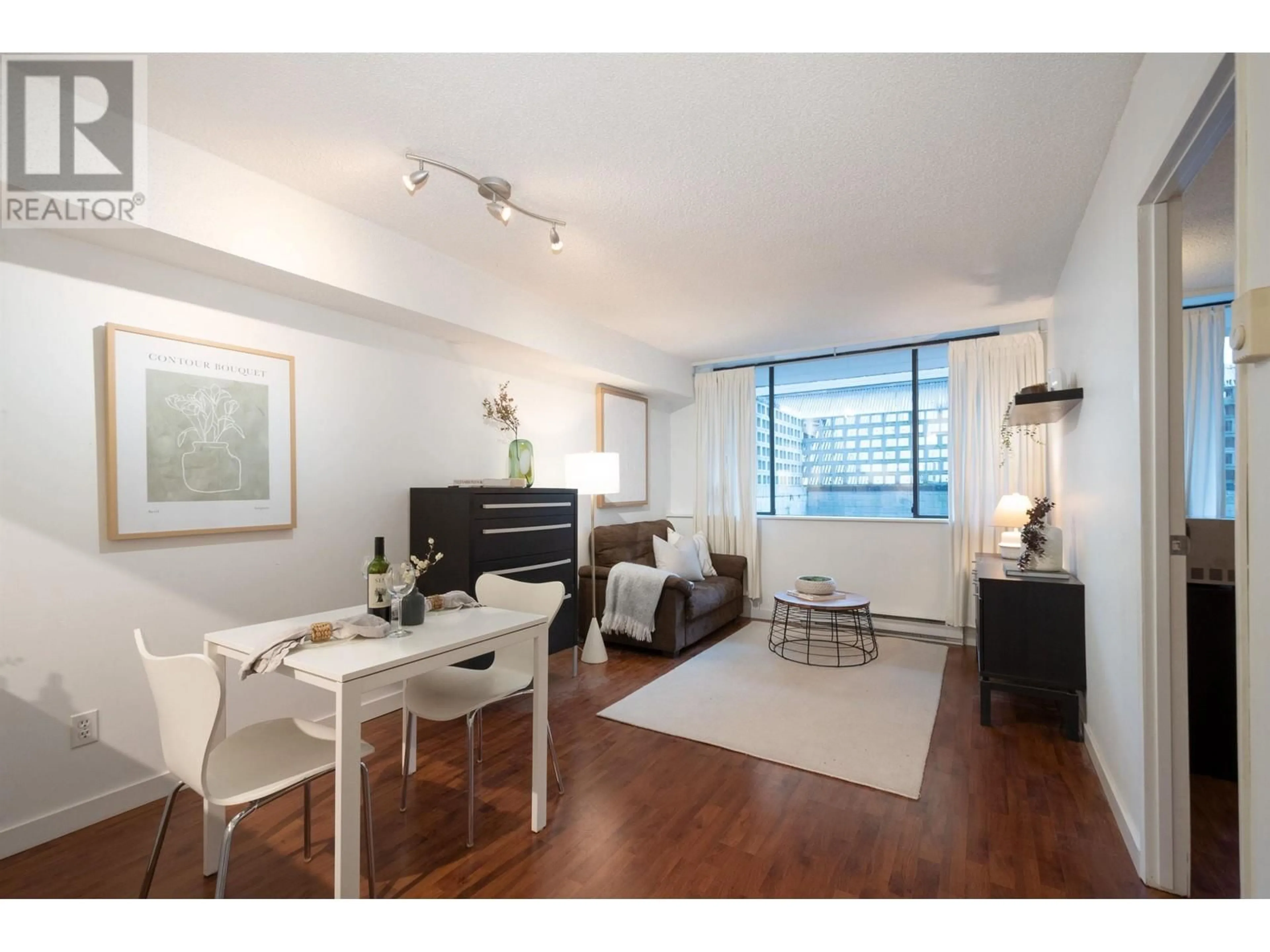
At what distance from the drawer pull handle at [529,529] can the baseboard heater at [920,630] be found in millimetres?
2880

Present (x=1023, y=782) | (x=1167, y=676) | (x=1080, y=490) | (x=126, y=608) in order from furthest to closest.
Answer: (x=1080, y=490) → (x=1023, y=782) → (x=126, y=608) → (x=1167, y=676)

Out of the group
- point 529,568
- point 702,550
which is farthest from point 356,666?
point 702,550

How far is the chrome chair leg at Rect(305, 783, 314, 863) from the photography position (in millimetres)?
1843

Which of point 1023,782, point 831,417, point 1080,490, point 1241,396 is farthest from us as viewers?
point 831,417

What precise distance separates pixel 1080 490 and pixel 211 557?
4.07 m

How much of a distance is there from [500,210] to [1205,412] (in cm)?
444

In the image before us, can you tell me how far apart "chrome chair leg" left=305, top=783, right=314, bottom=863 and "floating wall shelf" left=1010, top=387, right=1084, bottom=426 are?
352 centimetres

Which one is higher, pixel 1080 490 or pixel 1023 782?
pixel 1080 490

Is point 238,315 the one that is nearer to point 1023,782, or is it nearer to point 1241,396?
point 1241,396

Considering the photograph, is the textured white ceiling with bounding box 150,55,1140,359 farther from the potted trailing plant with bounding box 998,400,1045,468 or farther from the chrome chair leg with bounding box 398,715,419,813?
the chrome chair leg with bounding box 398,715,419,813

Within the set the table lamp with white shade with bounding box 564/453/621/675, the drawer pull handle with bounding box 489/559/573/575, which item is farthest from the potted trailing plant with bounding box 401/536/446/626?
the table lamp with white shade with bounding box 564/453/621/675

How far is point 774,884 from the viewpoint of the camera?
179 cm

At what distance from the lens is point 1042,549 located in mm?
3201

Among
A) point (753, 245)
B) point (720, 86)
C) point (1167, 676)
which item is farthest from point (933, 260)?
point (1167, 676)
